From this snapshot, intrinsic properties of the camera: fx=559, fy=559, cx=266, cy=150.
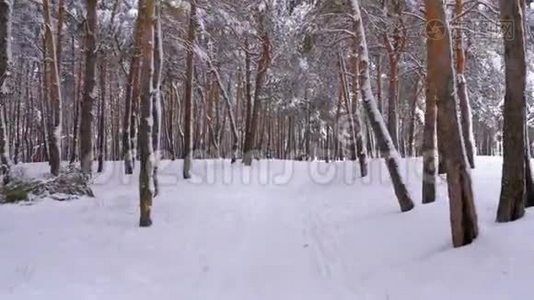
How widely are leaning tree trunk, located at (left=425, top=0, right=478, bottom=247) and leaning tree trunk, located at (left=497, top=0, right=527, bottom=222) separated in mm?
530

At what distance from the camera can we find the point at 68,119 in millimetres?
38938

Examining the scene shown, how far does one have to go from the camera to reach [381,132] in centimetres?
1078

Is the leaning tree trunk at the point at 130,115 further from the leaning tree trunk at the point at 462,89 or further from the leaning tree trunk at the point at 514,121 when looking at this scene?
the leaning tree trunk at the point at 514,121

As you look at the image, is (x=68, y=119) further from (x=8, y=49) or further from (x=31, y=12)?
(x=8, y=49)

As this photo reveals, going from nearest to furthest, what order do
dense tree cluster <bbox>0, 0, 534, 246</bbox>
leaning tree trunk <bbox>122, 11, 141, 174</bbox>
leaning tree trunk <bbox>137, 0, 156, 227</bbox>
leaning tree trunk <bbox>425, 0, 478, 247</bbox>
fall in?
1. leaning tree trunk <bbox>425, 0, 478, 247</bbox>
2. dense tree cluster <bbox>0, 0, 534, 246</bbox>
3. leaning tree trunk <bbox>137, 0, 156, 227</bbox>
4. leaning tree trunk <bbox>122, 11, 141, 174</bbox>

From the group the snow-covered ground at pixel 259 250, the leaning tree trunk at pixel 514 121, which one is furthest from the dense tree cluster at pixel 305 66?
the snow-covered ground at pixel 259 250

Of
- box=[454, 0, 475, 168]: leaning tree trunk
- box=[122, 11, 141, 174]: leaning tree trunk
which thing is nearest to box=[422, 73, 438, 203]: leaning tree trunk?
box=[454, 0, 475, 168]: leaning tree trunk

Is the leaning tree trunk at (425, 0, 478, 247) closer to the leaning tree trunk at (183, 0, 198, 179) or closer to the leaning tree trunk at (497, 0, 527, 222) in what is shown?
the leaning tree trunk at (497, 0, 527, 222)

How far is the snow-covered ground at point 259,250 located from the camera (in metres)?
6.30

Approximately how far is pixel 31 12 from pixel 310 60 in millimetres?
10099

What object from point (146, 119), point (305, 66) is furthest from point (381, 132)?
point (305, 66)

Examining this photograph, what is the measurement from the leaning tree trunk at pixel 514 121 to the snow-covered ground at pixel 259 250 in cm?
26

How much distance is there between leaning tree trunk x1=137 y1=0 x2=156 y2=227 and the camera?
1012 centimetres

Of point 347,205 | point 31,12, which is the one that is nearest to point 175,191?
point 347,205
